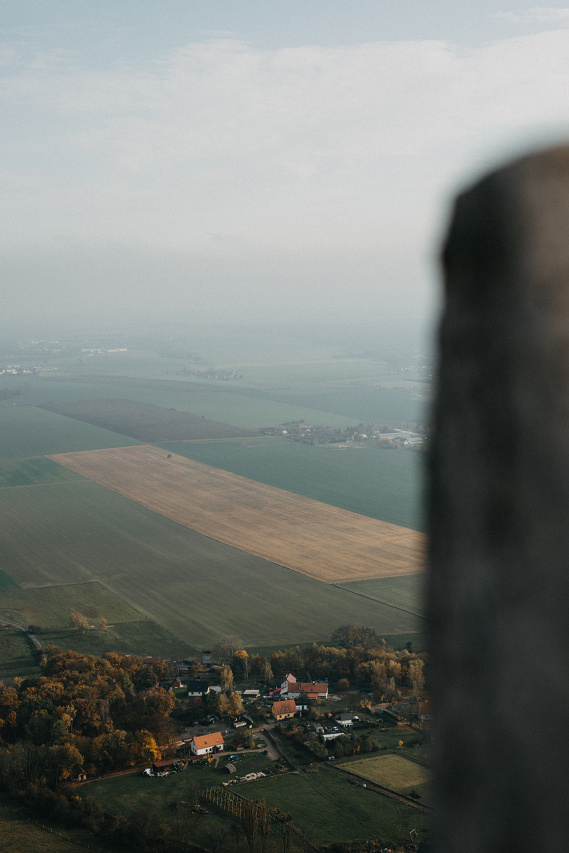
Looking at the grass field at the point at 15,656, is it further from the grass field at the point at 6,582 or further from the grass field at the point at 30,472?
the grass field at the point at 30,472

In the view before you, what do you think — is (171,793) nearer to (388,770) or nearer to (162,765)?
(162,765)

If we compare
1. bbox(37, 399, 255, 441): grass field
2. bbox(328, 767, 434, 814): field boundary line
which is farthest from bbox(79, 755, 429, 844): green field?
bbox(37, 399, 255, 441): grass field

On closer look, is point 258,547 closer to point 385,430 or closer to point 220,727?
point 220,727

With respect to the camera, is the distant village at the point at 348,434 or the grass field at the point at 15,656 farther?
the distant village at the point at 348,434

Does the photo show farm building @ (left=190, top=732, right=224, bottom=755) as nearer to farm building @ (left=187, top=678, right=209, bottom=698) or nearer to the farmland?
farm building @ (left=187, top=678, right=209, bottom=698)

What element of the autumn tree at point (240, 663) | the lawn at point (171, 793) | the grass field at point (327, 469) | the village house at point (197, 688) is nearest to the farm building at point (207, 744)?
the lawn at point (171, 793)

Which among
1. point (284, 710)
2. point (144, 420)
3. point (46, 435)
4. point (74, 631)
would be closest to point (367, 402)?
point (144, 420)
